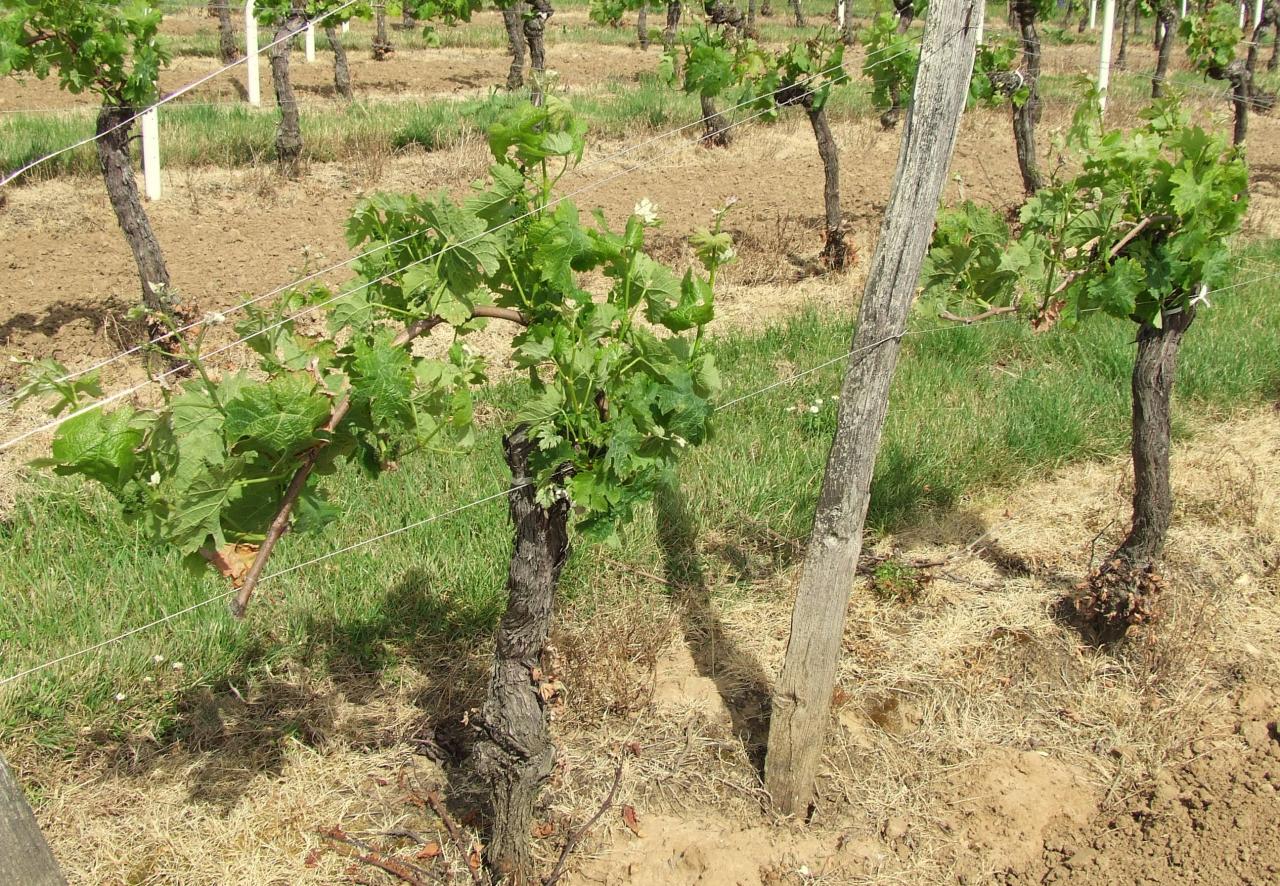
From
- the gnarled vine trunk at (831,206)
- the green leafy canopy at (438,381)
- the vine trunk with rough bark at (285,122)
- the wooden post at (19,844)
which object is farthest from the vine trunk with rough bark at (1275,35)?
the wooden post at (19,844)

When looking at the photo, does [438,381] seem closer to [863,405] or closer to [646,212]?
[646,212]

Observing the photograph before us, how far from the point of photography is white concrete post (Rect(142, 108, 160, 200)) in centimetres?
887

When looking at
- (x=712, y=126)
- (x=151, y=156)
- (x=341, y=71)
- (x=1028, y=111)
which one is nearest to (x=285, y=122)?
(x=151, y=156)

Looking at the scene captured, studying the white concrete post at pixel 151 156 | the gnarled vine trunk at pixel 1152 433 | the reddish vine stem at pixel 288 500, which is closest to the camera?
the reddish vine stem at pixel 288 500

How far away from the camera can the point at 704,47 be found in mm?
8367

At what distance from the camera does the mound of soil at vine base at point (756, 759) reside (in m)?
3.21

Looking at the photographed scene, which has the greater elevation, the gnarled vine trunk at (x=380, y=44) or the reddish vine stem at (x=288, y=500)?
the gnarled vine trunk at (x=380, y=44)

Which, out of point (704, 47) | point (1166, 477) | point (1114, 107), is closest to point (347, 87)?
point (704, 47)

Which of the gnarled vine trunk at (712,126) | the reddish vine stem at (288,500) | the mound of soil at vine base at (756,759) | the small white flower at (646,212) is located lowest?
the mound of soil at vine base at (756,759)

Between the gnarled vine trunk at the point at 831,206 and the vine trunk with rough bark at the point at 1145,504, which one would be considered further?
the gnarled vine trunk at the point at 831,206

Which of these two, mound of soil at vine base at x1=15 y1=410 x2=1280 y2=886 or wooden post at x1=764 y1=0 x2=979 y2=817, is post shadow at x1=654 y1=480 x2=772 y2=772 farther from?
wooden post at x1=764 y1=0 x2=979 y2=817

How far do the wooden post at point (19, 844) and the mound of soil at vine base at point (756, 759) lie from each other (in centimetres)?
86

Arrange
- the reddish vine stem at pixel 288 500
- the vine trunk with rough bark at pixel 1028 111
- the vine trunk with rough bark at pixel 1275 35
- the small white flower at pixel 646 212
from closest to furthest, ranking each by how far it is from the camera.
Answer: the reddish vine stem at pixel 288 500, the small white flower at pixel 646 212, the vine trunk with rough bark at pixel 1028 111, the vine trunk with rough bark at pixel 1275 35

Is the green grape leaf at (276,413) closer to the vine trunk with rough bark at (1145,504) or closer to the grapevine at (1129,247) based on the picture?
the grapevine at (1129,247)
